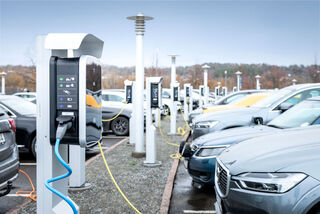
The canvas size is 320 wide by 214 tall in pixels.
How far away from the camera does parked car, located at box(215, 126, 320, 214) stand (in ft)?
8.48

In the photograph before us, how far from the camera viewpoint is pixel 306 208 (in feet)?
8.36

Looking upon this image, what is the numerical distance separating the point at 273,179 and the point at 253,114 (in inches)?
182

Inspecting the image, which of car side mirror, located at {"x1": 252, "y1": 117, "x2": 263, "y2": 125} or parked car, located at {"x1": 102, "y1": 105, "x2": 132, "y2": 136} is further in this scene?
parked car, located at {"x1": 102, "y1": 105, "x2": 132, "y2": 136}

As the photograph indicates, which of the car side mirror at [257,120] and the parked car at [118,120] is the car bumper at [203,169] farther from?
the parked car at [118,120]

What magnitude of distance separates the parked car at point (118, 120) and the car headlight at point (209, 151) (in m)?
7.37

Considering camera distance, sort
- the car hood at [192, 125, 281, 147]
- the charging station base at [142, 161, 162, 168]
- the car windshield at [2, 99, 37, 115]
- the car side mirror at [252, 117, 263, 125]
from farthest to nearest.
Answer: the car windshield at [2, 99, 37, 115], the charging station base at [142, 161, 162, 168], the car side mirror at [252, 117, 263, 125], the car hood at [192, 125, 281, 147]

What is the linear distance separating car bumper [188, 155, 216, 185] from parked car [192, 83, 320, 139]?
1.96 m

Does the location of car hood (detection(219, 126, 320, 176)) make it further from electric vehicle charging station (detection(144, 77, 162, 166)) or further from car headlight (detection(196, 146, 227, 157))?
electric vehicle charging station (detection(144, 77, 162, 166))

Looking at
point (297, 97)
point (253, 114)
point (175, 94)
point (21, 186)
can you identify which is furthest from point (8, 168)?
point (175, 94)

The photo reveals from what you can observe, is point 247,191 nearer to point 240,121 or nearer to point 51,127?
point 51,127

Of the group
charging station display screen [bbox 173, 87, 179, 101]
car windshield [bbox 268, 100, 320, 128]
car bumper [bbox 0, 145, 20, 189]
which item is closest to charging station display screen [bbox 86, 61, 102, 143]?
car bumper [bbox 0, 145, 20, 189]

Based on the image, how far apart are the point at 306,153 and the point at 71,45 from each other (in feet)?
6.67

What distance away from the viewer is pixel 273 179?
2727 mm

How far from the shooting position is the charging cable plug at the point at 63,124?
2783 mm
